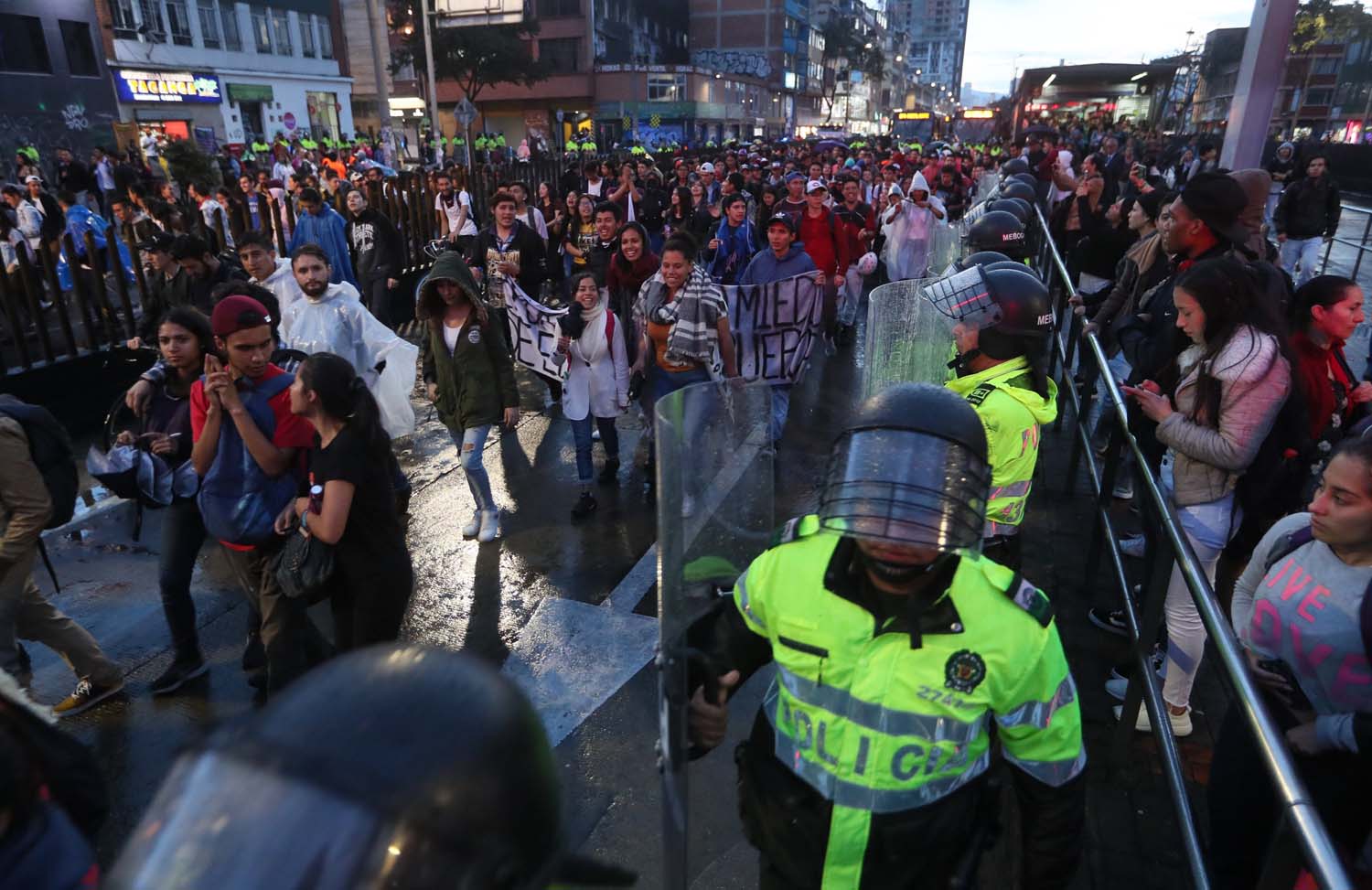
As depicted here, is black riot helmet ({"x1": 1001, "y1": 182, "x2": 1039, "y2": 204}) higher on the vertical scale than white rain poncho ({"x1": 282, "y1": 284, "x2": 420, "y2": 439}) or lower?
higher

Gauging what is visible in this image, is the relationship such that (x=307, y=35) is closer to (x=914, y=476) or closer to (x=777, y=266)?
(x=777, y=266)

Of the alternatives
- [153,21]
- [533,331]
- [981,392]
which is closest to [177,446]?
[533,331]

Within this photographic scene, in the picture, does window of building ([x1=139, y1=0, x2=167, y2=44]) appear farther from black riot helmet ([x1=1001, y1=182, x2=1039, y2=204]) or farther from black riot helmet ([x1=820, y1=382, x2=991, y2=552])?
black riot helmet ([x1=820, y1=382, x2=991, y2=552])

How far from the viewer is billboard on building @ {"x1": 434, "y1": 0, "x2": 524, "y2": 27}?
744 inches

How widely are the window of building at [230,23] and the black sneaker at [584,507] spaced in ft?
132

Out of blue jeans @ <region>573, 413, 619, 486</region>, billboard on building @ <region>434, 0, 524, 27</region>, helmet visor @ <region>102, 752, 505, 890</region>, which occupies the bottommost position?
blue jeans @ <region>573, 413, 619, 486</region>

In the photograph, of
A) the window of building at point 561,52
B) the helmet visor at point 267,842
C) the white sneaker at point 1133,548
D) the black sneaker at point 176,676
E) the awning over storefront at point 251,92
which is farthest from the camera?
the window of building at point 561,52

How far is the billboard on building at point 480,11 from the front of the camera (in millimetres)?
18906

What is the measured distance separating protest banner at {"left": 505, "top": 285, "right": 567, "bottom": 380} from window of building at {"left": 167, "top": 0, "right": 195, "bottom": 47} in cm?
3718

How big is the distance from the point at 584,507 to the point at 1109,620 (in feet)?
10.5

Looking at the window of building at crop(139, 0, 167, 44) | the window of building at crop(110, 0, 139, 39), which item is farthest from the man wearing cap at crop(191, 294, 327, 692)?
the window of building at crop(139, 0, 167, 44)

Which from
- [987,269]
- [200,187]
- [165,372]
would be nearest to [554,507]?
[165,372]

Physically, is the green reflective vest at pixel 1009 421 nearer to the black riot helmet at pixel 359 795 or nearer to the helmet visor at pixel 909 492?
the helmet visor at pixel 909 492

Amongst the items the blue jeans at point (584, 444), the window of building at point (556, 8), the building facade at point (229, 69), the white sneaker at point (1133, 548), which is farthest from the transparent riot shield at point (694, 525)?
the window of building at point (556, 8)
